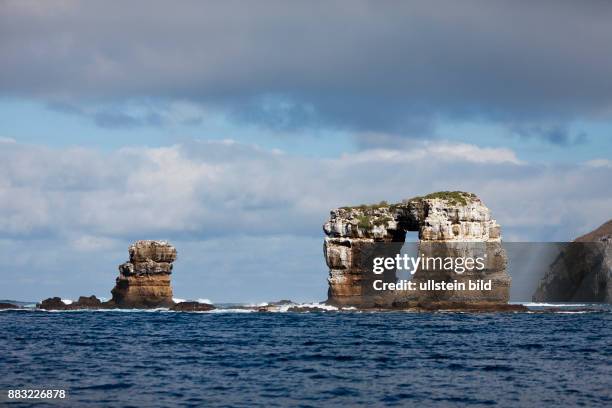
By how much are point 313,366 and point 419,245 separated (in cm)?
7178

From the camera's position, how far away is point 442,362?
45.9 m

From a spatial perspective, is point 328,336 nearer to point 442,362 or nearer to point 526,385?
point 442,362

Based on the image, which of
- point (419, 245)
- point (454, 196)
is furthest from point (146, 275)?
point (454, 196)

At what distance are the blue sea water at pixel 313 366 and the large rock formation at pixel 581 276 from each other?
405ft

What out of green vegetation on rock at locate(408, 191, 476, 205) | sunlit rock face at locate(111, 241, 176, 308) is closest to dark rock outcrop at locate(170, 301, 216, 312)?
sunlit rock face at locate(111, 241, 176, 308)

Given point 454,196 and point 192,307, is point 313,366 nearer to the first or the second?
point 454,196

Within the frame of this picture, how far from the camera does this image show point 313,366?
4372 cm

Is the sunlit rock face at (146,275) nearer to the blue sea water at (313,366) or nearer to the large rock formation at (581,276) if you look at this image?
the blue sea water at (313,366)

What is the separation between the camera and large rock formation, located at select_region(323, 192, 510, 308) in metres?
113

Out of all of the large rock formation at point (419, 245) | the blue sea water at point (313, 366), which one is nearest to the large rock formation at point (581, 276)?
the large rock formation at point (419, 245)

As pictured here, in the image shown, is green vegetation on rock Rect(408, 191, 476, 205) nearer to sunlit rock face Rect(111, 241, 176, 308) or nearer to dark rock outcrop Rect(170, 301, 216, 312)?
dark rock outcrop Rect(170, 301, 216, 312)

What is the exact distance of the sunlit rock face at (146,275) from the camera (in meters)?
124

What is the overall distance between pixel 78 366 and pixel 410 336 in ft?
94.9

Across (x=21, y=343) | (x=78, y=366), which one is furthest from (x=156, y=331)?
(x=78, y=366)
